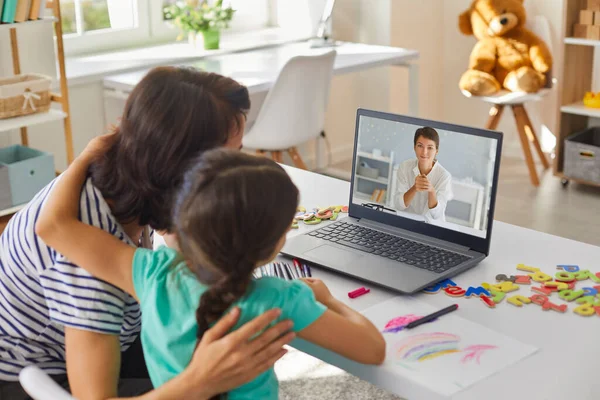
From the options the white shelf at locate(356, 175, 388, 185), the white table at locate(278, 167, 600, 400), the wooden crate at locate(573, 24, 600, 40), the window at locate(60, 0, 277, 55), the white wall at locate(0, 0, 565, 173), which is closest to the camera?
the white table at locate(278, 167, 600, 400)

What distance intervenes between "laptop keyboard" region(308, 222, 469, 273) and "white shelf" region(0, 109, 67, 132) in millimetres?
1711

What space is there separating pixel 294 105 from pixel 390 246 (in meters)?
1.83

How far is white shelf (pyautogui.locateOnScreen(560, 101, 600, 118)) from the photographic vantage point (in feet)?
13.2

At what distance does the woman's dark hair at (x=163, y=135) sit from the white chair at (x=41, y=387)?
11.1 inches

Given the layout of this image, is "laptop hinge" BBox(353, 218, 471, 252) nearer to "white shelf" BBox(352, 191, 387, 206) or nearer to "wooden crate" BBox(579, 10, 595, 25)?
"white shelf" BBox(352, 191, 387, 206)

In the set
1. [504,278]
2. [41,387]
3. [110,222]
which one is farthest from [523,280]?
[41,387]

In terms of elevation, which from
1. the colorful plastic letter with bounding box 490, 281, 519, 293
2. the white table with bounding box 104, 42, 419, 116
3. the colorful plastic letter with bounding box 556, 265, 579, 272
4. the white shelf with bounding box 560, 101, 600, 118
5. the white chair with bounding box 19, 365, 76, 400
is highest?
the white table with bounding box 104, 42, 419, 116

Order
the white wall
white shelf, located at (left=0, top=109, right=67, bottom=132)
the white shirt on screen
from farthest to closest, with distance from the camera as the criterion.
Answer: the white wall < white shelf, located at (left=0, top=109, right=67, bottom=132) < the white shirt on screen

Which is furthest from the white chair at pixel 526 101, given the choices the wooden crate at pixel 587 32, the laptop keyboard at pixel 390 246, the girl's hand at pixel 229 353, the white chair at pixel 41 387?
the white chair at pixel 41 387

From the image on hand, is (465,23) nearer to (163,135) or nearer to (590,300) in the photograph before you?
(590,300)

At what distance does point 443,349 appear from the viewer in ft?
4.26

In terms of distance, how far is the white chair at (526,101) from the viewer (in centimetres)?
411

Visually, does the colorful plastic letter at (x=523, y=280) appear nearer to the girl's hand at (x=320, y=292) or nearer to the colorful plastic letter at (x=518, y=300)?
the colorful plastic letter at (x=518, y=300)

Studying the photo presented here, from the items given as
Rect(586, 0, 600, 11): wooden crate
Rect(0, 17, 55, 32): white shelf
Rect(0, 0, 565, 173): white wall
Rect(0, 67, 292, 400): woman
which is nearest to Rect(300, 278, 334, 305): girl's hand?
Rect(0, 67, 292, 400): woman
